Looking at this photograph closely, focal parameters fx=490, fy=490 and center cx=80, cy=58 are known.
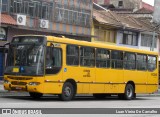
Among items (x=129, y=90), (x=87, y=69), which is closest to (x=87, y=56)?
(x=87, y=69)

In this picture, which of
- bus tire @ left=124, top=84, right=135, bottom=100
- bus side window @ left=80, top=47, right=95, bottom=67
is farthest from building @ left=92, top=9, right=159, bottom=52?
bus side window @ left=80, top=47, right=95, bottom=67

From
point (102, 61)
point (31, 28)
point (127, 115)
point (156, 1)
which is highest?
point (156, 1)

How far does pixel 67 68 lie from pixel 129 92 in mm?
5931

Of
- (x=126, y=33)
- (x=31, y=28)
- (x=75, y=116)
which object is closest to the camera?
(x=75, y=116)

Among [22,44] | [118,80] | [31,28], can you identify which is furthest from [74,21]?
[22,44]

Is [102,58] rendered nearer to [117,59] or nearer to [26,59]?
[117,59]

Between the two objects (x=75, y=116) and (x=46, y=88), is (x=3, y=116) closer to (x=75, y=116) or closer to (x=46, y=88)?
(x=75, y=116)

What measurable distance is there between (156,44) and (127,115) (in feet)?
149

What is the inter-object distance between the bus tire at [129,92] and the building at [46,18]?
14389 millimetres

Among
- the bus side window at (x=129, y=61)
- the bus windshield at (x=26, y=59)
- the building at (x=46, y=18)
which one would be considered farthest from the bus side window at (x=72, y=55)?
the building at (x=46, y=18)

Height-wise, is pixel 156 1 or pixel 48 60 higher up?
pixel 156 1

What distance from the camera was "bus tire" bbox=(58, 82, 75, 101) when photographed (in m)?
21.8

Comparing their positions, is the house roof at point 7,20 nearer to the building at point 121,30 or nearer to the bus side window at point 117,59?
the building at point 121,30

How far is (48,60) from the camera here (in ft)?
69.0
